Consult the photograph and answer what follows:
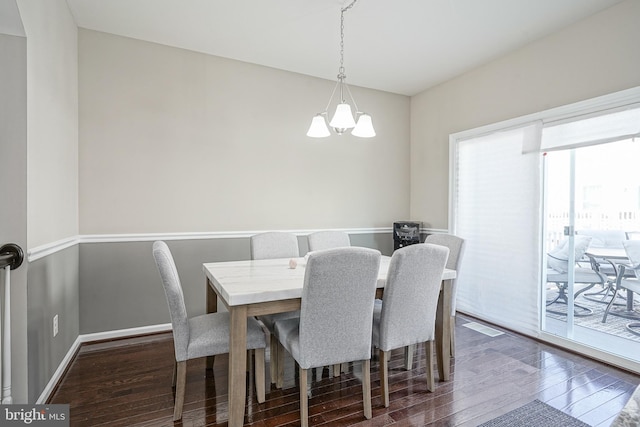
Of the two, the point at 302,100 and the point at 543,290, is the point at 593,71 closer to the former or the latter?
the point at 543,290

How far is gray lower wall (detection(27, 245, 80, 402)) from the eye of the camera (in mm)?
1854

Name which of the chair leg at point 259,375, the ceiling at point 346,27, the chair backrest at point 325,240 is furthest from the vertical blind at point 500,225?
the chair leg at point 259,375

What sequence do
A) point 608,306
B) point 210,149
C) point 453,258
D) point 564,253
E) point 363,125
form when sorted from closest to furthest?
point 363,125, point 453,258, point 608,306, point 564,253, point 210,149

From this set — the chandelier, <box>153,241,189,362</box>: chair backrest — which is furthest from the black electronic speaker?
<box>153,241,189,362</box>: chair backrest

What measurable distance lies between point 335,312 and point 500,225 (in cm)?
249

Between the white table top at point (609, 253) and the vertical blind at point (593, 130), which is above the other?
the vertical blind at point (593, 130)

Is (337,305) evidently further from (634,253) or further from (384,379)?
(634,253)

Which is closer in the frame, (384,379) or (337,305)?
(337,305)

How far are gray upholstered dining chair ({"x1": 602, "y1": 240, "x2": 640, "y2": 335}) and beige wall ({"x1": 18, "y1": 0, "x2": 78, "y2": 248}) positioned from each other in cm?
408

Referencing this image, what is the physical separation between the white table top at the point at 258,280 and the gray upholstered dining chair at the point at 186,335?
0.76ft

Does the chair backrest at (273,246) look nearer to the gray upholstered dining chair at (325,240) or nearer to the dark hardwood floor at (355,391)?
the gray upholstered dining chair at (325,240)

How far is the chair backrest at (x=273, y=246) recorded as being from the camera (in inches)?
115

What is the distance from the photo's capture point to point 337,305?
1.76 meters

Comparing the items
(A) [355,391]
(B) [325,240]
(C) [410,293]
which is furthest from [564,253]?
(A) [355,391]
